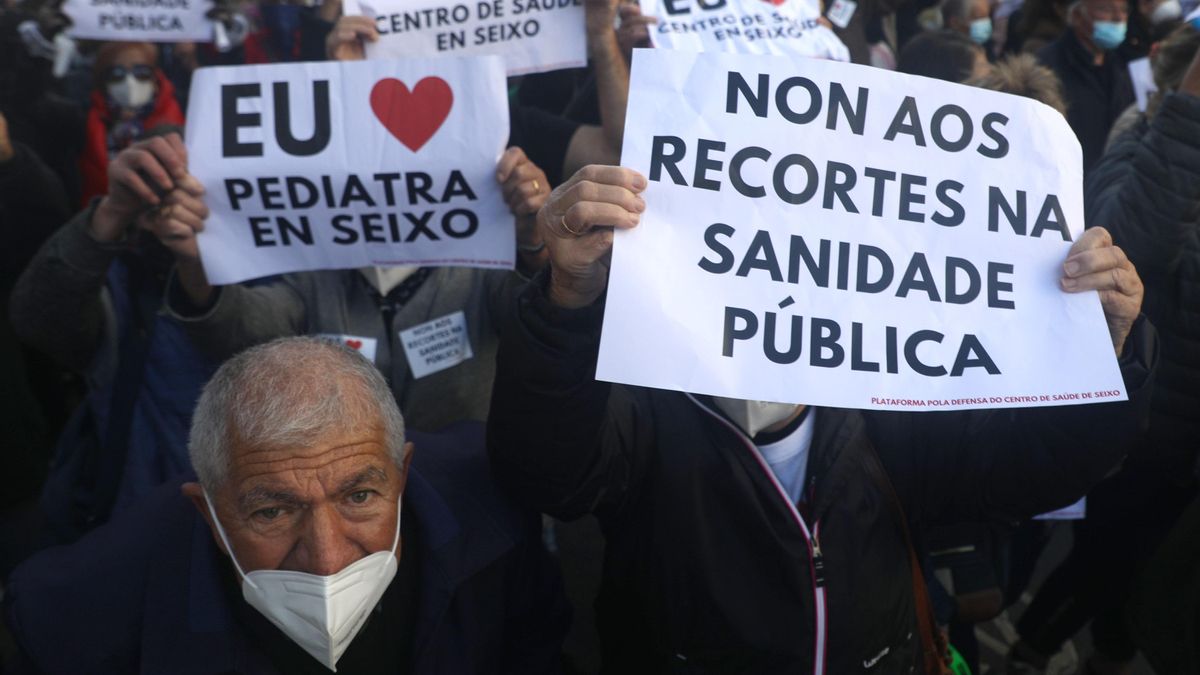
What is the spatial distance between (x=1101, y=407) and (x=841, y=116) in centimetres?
75

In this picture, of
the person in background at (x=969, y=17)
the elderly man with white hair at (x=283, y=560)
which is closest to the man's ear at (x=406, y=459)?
the elderly man with white hair at (x=283, y=560)

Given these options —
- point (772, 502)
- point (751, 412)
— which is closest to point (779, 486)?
point (772, 502)

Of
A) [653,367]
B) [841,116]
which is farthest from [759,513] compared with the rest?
[841,116]

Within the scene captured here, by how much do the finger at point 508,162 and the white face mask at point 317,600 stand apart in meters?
1.08

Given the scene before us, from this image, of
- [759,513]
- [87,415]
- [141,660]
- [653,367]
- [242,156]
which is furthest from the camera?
[87,415]

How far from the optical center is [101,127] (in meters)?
4.94

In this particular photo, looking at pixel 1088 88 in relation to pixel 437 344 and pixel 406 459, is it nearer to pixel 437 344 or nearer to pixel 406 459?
pixel 437 344

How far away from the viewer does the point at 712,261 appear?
1.77m

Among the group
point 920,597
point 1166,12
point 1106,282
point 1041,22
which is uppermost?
point 1041,22

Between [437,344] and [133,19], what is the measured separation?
306 cm

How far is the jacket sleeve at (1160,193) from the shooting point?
2549 millimetres

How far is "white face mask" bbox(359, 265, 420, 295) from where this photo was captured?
2.81 m

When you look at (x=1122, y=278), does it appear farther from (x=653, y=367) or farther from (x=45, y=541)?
(x=45, y=541)

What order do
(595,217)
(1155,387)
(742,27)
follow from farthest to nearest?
(742,27), (1155,387), (595,217)
